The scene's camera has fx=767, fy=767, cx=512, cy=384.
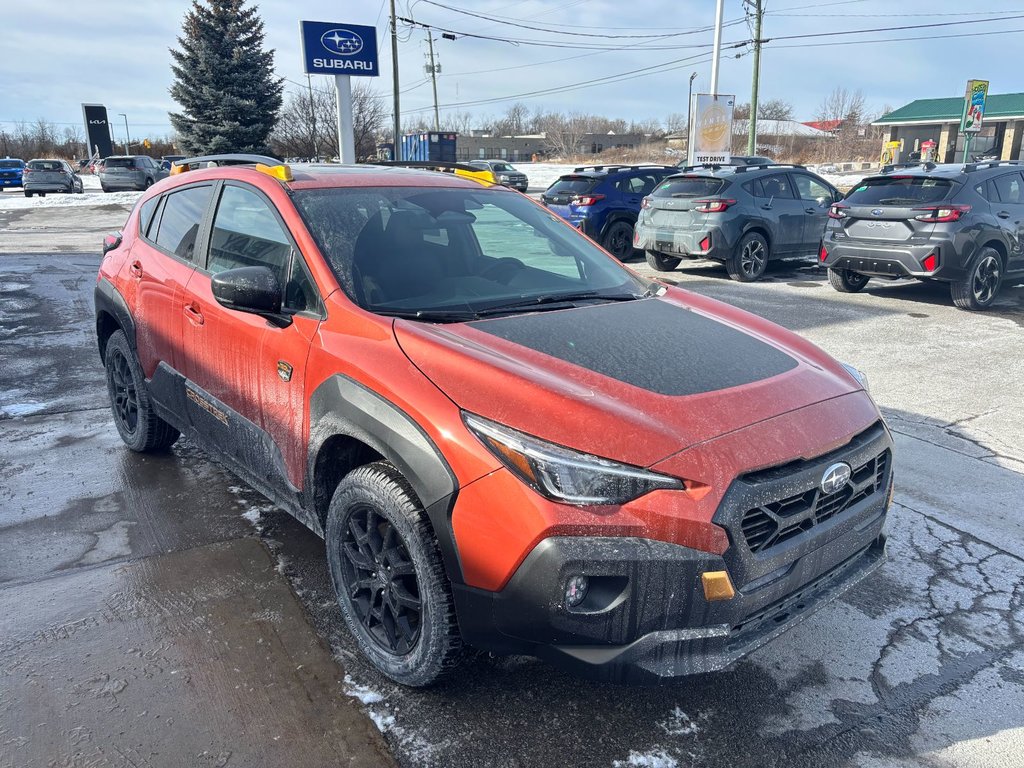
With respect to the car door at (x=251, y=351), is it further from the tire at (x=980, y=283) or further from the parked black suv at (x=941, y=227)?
the tire at (x=980, y=283)

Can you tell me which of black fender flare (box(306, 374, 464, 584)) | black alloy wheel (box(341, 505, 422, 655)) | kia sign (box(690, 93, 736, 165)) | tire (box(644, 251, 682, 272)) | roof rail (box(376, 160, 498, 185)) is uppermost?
kia sign (box(690, 93, 736, 165))

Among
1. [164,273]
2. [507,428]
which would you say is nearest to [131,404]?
[164,273]

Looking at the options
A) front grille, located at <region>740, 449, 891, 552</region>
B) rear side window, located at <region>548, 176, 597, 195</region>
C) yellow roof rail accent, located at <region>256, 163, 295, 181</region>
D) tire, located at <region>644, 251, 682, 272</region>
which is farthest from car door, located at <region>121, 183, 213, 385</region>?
rear side window, located at <region>548, 176, 597, 195</region>

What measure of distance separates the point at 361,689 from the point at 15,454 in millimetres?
3394

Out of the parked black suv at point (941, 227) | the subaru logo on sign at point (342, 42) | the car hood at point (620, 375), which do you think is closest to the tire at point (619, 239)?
the parked black suv at point (941, 227)

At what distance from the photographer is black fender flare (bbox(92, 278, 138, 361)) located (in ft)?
14.3

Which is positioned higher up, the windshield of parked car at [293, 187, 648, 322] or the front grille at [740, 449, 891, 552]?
the windshield of parked car at [293, 187, 648, 322]

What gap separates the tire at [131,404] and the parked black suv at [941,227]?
7.99m

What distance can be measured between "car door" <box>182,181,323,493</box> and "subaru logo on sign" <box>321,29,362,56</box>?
16.0 meters

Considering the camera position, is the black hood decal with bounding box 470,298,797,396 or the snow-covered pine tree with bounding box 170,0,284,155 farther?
the snow-covered pine tree with bounding box 170,0,284,155

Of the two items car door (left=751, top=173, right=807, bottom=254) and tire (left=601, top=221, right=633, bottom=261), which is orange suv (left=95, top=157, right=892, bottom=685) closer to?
car door (left=751, top=173, right=807, bottom=254)

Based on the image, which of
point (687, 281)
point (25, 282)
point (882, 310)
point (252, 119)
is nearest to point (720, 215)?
point (687, 281)

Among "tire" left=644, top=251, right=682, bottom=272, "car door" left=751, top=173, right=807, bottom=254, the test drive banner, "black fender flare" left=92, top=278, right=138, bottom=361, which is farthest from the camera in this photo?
the test drive banner

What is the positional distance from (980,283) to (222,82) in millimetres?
34315
